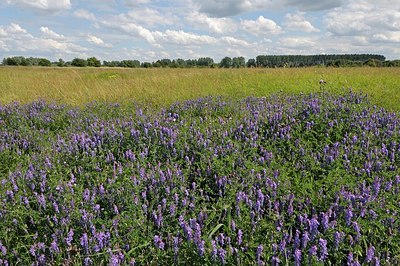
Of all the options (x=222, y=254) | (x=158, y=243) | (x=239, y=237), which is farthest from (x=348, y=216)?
(x=158, y=243)

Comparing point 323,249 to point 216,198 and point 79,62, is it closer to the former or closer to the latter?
point 216,198

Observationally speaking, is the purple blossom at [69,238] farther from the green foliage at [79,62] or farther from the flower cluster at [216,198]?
the green foliage at [79,62]

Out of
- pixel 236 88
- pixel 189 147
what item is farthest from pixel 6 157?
pixel 236 88

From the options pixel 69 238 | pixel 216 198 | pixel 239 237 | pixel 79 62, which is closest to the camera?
pixel 239 237

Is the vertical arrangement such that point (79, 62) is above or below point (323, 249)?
above

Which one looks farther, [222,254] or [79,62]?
[79,62]

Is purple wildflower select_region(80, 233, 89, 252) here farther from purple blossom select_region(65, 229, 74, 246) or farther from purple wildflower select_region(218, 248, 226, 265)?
purple wildflower select_region(218, 248, 226, 265)

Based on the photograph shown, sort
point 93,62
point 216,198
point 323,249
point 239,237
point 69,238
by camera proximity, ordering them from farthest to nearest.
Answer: point 93,62 < point 216,198 < point 69,238 < point 239,237 < point 323,249

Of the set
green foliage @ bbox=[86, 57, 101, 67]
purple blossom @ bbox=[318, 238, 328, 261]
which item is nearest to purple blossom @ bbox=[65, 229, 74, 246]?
purple blossom @ bbox=[318, 238, 328, 261]

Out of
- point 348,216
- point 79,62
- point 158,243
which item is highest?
point 79,62

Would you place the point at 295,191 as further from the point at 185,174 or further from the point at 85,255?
the point at 85,255

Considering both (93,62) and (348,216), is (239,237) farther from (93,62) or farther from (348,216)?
(93,62)

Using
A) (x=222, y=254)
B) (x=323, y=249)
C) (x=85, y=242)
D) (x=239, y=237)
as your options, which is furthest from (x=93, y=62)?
(x=323, y=249)

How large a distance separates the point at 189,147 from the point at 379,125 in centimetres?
208
